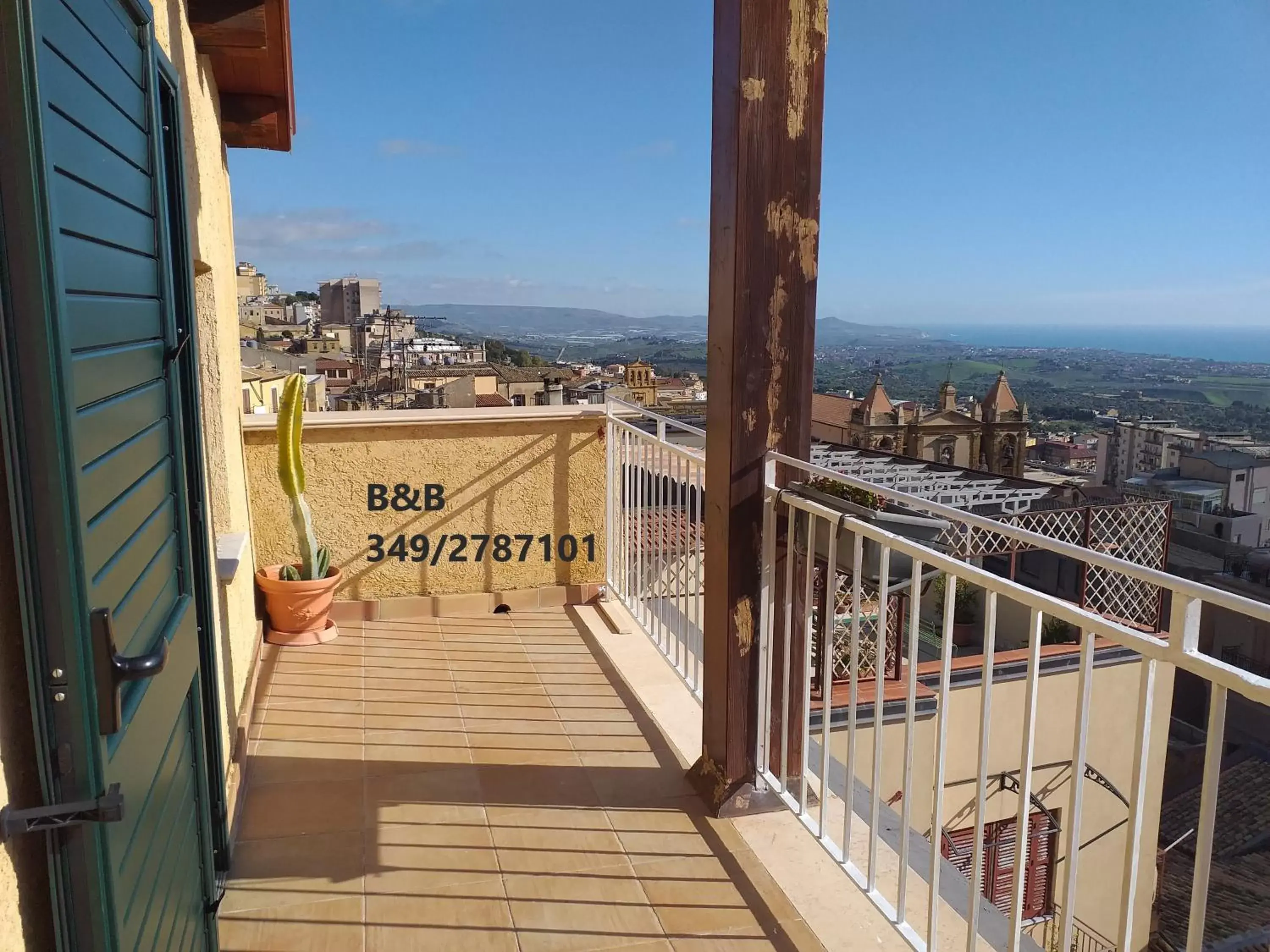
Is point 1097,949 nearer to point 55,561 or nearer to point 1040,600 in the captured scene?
point 1040,600

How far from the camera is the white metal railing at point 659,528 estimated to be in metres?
3.31

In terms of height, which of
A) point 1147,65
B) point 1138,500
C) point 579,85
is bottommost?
point 1138,500

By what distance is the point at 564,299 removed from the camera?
49094mm

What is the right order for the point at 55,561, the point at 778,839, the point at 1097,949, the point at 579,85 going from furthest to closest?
the point at 579,85 < the point at 1097,949 < the point at 778,839 < the point at 55,561

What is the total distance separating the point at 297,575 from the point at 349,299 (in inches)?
2203

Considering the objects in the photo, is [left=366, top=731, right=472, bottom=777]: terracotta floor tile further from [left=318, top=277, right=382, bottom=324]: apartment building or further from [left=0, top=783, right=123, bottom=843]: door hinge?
[left=318, top=277, right=382, bottom=324]: apartment building

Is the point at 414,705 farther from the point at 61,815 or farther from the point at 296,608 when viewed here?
the point at 61,815

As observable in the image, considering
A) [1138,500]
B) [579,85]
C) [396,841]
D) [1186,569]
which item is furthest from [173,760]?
[579,85]

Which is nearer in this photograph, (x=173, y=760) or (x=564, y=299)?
(x=173, y=760)

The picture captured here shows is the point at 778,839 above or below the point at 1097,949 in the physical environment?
above

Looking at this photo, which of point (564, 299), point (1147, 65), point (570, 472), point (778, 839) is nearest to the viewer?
point (778, 839)

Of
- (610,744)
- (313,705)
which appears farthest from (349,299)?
(610,744)

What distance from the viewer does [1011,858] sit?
6.58m

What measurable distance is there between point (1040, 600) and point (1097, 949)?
9298 millimetres
